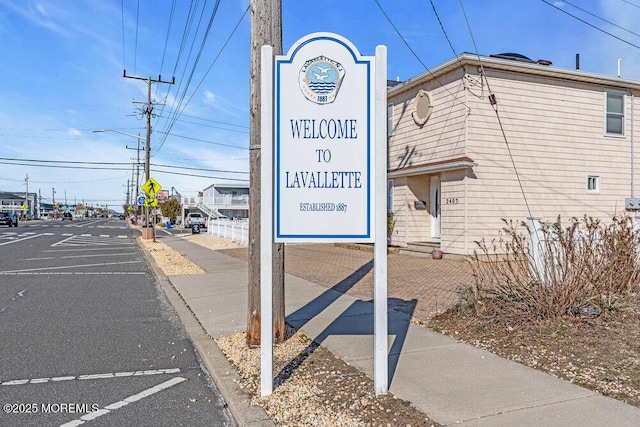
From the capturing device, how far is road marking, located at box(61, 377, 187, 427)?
3744mm

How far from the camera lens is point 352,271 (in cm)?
1193

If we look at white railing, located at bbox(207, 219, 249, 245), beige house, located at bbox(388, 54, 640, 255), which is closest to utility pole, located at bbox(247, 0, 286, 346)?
beige house, located at bbox(388, 54, 640, 255)

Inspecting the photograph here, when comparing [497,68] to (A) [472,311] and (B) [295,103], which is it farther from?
(B) [295,103]

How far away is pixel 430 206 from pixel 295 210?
41.5ft

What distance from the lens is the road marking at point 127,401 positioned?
12.3 ft

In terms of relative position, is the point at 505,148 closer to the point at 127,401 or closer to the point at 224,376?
the point at 224,376

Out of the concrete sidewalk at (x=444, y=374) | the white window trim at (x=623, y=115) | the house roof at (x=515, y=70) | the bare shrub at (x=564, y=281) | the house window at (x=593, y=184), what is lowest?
the concrete sidewalk at (x=444, y=374)

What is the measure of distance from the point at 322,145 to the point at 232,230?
21.4 m

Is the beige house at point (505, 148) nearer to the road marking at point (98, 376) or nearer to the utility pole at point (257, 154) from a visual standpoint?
the utility pole at point (257, 154)

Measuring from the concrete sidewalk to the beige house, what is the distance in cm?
715

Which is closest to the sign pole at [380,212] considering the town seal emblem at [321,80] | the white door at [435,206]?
the town seal emblem at [321,80]

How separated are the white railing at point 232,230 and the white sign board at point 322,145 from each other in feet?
58.0

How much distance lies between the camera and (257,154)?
17.3ft

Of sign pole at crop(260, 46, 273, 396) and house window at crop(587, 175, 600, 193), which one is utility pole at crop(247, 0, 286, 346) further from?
house window at crop(587, 175, 600, 193)
